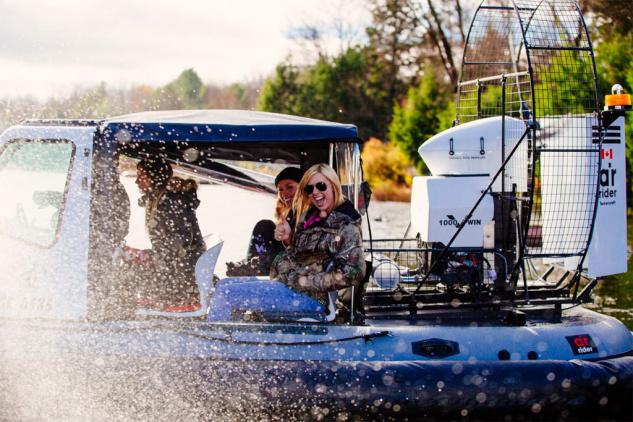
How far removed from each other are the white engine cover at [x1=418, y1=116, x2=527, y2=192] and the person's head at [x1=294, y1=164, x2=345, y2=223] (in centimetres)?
166

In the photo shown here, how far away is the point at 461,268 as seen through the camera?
19.9 ft

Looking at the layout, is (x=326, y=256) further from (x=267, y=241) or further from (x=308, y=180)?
(x=267, y=241)

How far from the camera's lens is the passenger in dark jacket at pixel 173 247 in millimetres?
5094

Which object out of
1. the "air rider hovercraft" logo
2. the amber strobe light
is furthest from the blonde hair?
the amber strobe light

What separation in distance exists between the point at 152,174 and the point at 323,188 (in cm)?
120

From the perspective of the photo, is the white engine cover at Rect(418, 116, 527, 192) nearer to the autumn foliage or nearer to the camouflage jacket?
the camouflage jacket

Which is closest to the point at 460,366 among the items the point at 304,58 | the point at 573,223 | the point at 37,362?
the point at 573,223

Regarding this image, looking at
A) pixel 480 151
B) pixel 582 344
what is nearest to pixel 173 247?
pixel 480 151

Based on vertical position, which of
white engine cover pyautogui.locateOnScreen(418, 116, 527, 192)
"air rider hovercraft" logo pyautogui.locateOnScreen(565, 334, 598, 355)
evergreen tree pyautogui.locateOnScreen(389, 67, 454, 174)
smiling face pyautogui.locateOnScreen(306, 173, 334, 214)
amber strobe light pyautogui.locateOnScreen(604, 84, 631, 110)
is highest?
evergreen tree pyautogui.locateOnScreen(389, 67, 454, 174)

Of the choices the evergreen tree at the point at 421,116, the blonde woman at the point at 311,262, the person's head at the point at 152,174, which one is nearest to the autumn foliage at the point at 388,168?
the evergreen tree at the point at 421,116

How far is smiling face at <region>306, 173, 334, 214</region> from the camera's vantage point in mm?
4910

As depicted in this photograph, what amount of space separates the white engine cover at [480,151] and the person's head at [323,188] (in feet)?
5.46

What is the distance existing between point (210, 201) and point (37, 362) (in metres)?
2.00

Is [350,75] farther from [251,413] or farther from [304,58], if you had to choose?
[251,413]
